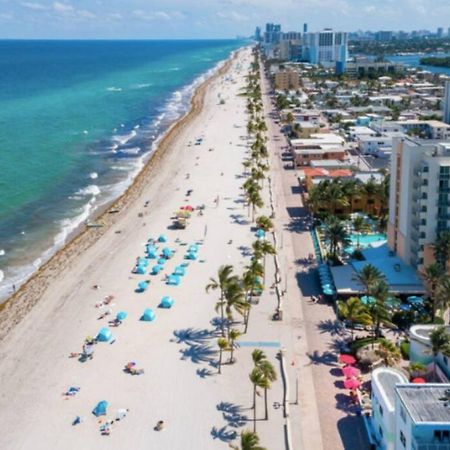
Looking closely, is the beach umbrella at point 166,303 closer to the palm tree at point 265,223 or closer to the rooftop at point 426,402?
the palm tree at point 265,223

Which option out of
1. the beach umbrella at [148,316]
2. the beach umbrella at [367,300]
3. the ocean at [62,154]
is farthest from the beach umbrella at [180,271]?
the beach umbrella at [367,300]

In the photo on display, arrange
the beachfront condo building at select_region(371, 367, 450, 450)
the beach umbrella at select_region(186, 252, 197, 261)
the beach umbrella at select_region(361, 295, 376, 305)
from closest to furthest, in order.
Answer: the beachfront condo building at select_region(371, 367, 450, 450)
the beach umbrella at select_region(361, 295, 376, 305)
the beach umbrella at select_region(186, 252, 197, 261)

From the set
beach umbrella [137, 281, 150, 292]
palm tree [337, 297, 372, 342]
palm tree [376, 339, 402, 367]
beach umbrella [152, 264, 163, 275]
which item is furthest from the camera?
beach umbrella [152, 264, 163, 275]

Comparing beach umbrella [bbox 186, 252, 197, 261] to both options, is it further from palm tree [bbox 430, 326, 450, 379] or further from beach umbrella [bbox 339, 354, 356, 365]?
palm tree [bbox 430, 326, 450, 379]

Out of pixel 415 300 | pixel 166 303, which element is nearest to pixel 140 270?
pixel 166 303

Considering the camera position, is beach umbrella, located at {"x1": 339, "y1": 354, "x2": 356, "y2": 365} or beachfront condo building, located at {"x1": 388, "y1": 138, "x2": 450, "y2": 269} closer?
beach umbrella, located at {"x1": 339, "y1": 354, "x2": 356, "y2": 365}

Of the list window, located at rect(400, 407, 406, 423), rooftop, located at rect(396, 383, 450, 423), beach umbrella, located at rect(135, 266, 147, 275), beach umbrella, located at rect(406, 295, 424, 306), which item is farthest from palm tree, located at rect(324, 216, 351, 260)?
window, located at rect(400, 407, 406, 423)

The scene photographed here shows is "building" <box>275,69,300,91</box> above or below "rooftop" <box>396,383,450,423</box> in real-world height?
above

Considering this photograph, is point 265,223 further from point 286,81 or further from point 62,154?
point 286,81
